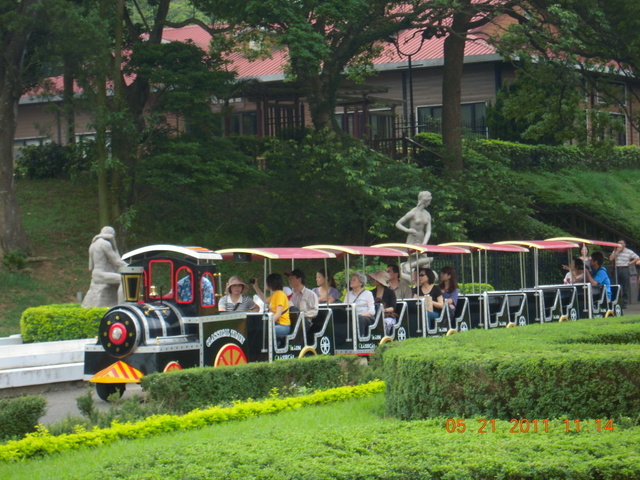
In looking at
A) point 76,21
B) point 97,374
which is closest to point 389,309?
point 97,374

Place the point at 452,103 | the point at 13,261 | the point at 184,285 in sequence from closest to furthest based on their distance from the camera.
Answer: the point at 184,285, the point at 13,261, the point at 452,103

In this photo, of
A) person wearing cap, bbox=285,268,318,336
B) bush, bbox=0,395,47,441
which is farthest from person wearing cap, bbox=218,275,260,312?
bush, bbox=0,395,47,441

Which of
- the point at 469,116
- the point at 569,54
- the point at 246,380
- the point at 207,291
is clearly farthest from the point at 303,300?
the point at 469,116

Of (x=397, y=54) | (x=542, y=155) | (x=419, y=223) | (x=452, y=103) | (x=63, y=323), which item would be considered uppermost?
(x=397, y=54)

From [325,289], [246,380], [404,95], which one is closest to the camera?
[246,380]

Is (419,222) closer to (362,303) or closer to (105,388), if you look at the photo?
(362,303)

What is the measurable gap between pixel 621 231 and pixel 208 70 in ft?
49.4

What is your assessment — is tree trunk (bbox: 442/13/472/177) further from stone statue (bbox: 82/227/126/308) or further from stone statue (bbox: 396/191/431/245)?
stone statue (bbox: 82/227/126/308)

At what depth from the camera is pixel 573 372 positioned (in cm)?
789

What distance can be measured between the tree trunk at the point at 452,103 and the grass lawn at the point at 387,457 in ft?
80.0

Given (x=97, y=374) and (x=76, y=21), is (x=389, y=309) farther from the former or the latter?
(x=76, y=21)

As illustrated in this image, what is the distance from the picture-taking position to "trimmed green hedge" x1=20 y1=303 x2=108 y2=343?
17547 millimetres

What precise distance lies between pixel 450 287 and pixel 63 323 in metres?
7.02

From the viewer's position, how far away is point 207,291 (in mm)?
13117
